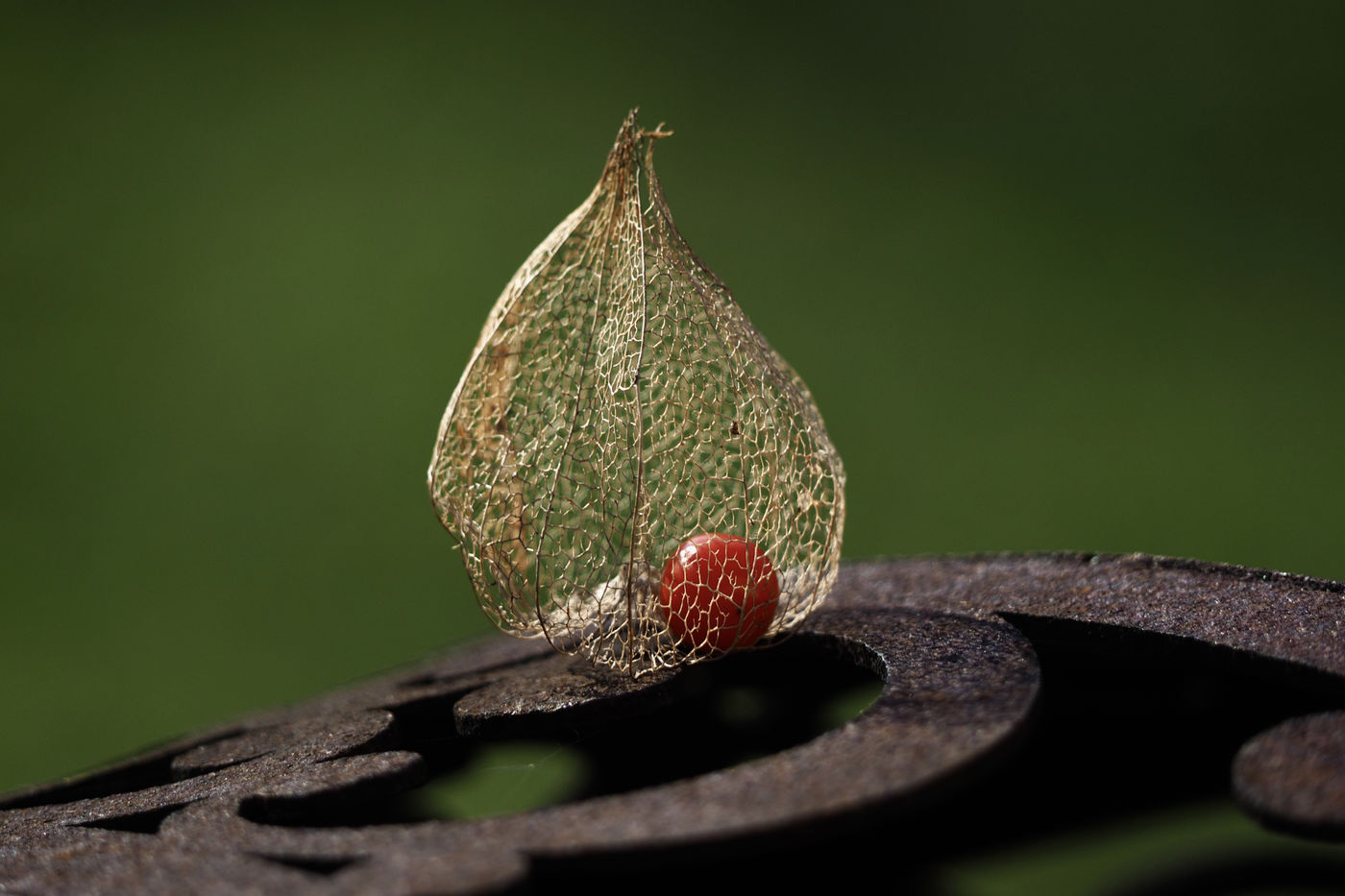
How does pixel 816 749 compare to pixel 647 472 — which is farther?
pixel 647 472

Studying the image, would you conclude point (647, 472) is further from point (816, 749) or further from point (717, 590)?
point (816, 749)

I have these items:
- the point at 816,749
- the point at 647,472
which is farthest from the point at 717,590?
the point at 816,749

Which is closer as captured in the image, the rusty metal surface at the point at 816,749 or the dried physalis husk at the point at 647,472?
the rusty metal surface at the point at 816,749

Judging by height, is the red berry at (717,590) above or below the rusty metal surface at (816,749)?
above

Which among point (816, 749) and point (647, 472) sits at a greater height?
point (647, 472)

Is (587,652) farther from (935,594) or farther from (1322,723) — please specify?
(1322,723)
